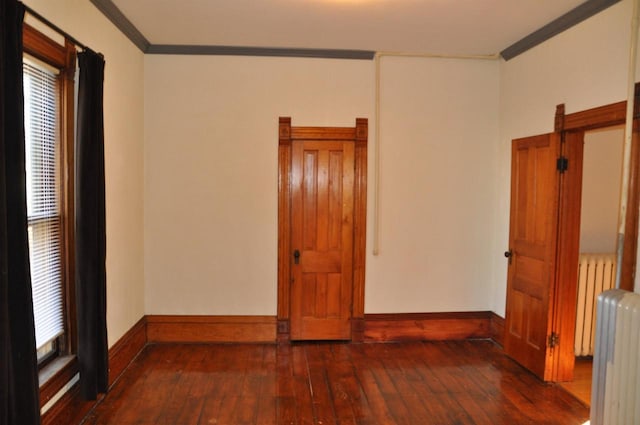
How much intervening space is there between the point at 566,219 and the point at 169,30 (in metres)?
3.80

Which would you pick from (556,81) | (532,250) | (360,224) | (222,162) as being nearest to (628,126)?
(556,81)

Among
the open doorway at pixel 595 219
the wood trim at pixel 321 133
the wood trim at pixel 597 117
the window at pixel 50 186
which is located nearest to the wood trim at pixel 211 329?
the window at pixel 50 186

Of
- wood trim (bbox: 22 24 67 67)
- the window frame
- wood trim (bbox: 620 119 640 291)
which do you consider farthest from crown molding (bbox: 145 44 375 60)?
wood trim (bbox: 620 119 640 291)

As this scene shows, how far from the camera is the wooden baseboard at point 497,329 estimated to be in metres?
4.70

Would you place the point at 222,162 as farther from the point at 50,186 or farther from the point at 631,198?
the point at 631,198

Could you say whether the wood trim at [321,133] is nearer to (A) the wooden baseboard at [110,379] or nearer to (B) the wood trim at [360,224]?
(B) the wood trim at [360,224]

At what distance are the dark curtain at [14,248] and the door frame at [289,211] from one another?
2.69 metres

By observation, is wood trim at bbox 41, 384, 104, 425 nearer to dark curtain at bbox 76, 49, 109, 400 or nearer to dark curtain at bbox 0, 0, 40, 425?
dark curtain at bbox 76, 49, 109, 400

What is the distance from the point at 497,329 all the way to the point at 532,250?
1140 mm

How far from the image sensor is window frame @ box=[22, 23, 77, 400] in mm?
2848

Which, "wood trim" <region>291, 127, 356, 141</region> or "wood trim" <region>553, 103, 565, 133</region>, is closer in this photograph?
"wood trim" <region>553, 103, 565, 133</region>

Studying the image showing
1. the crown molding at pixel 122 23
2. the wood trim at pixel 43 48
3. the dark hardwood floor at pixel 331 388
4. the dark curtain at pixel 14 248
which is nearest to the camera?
the dark curtain at pixel 14 248

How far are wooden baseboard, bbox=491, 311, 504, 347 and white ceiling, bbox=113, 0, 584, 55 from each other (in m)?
2.76

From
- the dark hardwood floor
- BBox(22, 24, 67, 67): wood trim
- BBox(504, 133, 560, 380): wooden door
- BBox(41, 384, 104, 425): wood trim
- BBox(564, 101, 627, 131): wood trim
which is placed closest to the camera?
BBox(22, 24, 67, 67): wood trim
